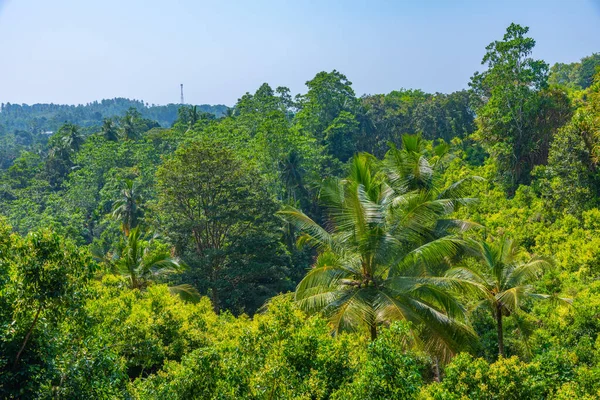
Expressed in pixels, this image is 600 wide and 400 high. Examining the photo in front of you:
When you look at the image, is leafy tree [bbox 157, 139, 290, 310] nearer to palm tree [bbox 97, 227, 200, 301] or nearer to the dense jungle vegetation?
the dense jungle vegetation

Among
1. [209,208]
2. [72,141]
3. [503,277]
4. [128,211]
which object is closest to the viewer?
[503,277]

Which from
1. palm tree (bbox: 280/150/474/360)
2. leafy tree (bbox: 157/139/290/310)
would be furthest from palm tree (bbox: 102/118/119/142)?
palm tree (bbox: 280/150/474/360)

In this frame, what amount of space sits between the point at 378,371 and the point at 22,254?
14.5 ft

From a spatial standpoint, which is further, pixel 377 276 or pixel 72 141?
pixel 72 141

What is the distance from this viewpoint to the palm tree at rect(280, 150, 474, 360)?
9562mm

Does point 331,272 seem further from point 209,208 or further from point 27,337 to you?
point 209,208

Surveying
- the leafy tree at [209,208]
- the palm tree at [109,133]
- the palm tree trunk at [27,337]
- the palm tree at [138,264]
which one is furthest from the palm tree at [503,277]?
the palm tree at [109,133]

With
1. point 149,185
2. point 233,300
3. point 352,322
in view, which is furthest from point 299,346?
point 149,185

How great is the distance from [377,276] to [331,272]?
1.11 metres

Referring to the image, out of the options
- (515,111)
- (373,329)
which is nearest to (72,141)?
(515,111)

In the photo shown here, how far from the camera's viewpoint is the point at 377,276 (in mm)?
10539

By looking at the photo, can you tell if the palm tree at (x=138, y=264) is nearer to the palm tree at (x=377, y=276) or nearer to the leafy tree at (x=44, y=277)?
the palm tree at (x=377, y=276)

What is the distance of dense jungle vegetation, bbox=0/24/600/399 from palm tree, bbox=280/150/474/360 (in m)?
Result: 0.05

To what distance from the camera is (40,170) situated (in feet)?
163
